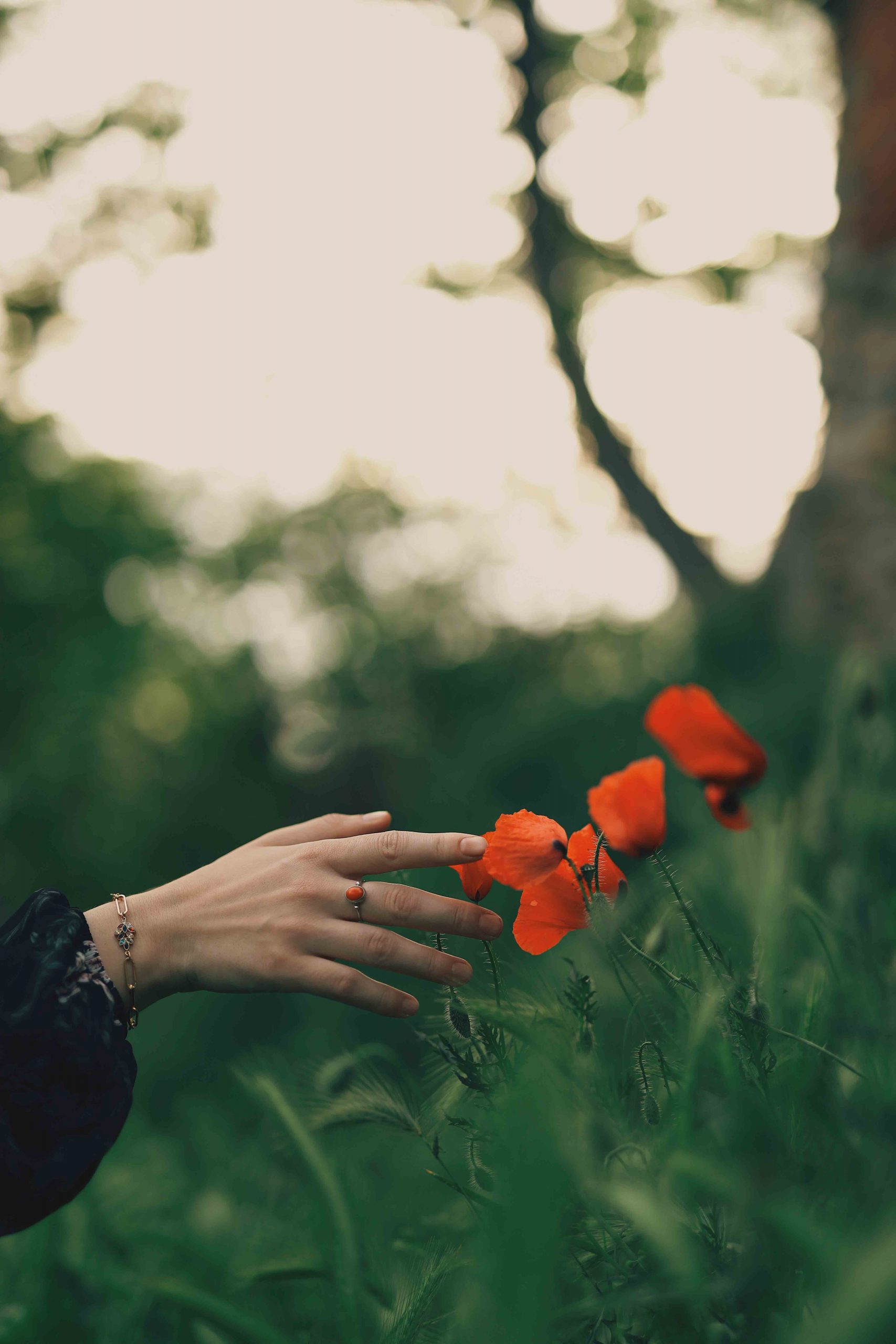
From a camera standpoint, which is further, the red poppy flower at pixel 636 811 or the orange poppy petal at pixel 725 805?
the orange poppy petal at pixel 725 805

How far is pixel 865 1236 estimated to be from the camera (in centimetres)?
63

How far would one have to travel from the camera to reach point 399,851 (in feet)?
3.05

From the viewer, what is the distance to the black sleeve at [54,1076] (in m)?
0.94

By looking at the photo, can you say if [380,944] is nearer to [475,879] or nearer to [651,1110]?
[475,879]

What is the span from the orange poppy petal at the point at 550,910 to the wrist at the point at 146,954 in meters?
0.45

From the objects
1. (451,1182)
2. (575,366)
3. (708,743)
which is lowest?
(575,366)

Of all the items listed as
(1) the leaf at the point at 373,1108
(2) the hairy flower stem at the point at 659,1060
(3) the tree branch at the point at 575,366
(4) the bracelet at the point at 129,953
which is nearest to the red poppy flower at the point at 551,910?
(2) the hairy flower stem at the point at 659,1060

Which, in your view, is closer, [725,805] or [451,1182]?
[451,1182]

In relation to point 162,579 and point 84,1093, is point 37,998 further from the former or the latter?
point 162,579

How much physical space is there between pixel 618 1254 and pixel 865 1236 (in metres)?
0.22

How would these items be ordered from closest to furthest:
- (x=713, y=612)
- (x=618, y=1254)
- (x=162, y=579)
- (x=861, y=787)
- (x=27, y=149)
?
(x=618, y=1254)
(x=861, y=787)
(x=713, y=612)
(x=27, y=149)
(x=162, y=579)

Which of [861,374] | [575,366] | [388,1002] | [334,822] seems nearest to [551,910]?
[388,1002]

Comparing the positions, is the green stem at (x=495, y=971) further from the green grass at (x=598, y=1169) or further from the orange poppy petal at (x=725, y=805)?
the orange poppy petal at (x=725, y=805)

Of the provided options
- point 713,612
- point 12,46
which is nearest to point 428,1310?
point 713,612
